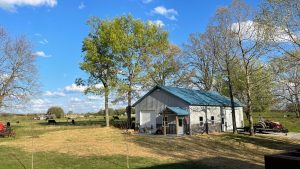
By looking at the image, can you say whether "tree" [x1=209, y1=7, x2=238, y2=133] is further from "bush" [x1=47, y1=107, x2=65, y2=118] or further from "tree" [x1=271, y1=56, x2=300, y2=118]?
"bush" [x1=47, y1=107, x2=65, y2=118]

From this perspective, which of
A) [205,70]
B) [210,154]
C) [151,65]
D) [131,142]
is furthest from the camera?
[205,70]

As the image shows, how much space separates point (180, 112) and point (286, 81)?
12.8m

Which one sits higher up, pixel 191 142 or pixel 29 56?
pixel 29 56

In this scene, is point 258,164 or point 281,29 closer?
point 258,164

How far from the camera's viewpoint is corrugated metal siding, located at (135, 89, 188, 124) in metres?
39.9

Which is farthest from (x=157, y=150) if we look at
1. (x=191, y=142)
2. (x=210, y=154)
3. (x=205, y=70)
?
(x=205, y=70)

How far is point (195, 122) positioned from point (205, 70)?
21.3 metres

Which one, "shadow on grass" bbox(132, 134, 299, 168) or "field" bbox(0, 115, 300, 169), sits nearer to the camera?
"field" bbox(0, 115, 300, 169)

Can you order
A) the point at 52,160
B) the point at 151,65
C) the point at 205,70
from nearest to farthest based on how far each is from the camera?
the point at 52,160 → the point at 151,65 → the point at 205,70

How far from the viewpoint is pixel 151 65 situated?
52.4 metres

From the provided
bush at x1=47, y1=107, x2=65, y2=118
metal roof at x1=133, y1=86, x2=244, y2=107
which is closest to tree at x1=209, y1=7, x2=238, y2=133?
metal roof at x1=133, y1=86, x2=244, y2=107

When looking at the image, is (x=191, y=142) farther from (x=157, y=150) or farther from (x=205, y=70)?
(x=205, y=70)

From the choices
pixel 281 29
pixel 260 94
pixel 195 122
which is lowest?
pixel 195 122

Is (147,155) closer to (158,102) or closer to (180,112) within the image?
(180,112)
